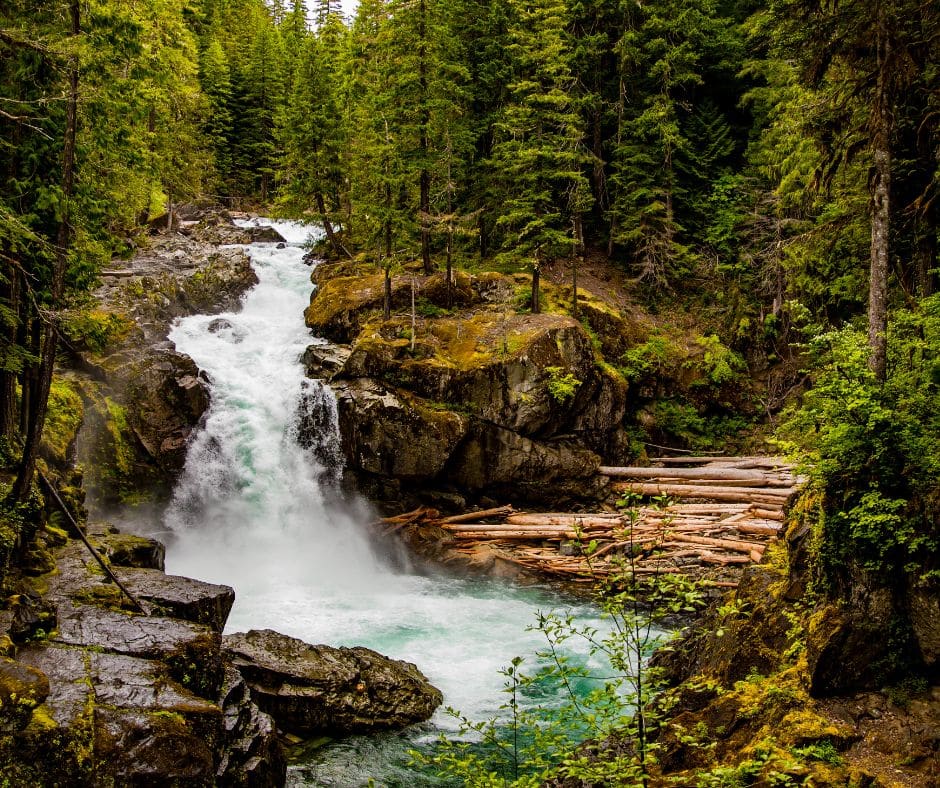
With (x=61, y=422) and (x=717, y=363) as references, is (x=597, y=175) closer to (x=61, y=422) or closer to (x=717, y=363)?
(x=717, y=363)

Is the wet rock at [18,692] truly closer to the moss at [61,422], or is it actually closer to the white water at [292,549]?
the white water at [292,549]

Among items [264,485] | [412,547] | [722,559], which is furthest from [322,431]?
[722,559]

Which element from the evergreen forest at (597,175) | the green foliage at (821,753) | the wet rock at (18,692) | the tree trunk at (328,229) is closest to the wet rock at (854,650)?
the evergreen forest at (597,175)

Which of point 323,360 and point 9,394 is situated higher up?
point 323,360

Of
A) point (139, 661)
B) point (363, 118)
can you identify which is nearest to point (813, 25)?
point (139, 661)

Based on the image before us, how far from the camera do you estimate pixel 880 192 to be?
28.3 feet

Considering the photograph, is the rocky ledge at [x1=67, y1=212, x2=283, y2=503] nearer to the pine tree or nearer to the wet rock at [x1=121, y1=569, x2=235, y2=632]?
the wet rock at [x1=121, y1=569, x2=235, y2=632]

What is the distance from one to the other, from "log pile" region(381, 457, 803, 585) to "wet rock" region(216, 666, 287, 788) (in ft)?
28.0

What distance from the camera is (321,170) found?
2612 centimetres

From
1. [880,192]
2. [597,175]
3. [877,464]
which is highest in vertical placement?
[597,175]

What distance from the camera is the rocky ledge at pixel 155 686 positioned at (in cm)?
616

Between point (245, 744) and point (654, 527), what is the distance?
11.8 meters

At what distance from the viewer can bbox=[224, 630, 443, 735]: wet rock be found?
958 cm

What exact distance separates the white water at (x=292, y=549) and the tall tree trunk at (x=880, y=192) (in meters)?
8.23
